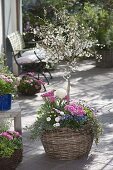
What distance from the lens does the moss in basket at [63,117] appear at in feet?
15.5

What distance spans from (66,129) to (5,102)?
28.0 inches

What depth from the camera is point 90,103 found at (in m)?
7.59

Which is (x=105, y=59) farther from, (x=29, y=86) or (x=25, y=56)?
(x=29, y=86)

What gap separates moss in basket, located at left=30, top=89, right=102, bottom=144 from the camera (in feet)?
15.5

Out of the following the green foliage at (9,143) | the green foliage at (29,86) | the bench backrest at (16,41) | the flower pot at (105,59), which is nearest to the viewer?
the green foliage at (9,143)

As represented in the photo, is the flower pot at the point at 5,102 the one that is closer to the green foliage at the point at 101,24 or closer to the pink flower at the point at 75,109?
the pink flower at the point at 75,109

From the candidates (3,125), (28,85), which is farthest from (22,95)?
(3,125)

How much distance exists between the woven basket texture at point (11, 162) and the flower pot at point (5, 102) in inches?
20.1

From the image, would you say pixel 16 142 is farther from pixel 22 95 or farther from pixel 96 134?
pixel 22 95

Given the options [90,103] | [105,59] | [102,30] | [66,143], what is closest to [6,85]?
Answer: [66,143]

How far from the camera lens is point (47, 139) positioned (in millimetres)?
4793

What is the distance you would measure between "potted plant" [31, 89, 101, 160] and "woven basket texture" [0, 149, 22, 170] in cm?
40

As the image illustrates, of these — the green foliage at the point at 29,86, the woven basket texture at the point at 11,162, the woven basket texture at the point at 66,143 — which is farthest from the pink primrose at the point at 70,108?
the green foliage at the point at 29,86

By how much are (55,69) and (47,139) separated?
6384 millimetres
